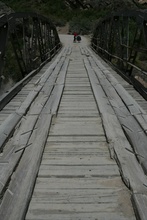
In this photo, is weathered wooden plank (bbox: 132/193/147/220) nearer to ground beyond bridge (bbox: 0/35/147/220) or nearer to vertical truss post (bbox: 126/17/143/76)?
ground beyond bridge (bbox: 0/35/147/220)

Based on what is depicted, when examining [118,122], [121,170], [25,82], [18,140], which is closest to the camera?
[121,170]

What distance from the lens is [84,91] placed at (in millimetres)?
6191

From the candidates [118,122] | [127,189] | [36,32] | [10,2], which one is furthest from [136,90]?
[10,2]

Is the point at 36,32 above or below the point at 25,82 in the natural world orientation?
above

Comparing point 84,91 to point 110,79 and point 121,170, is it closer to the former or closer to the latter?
point 110,79

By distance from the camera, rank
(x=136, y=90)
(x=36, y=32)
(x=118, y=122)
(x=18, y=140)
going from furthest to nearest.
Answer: (x=36, y=32)
(x=136, y=90)
(x=118, y=122)
(x=18, y=140)

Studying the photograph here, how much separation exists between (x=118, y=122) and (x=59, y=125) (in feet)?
2.60

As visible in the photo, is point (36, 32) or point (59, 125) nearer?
point (59, 125)

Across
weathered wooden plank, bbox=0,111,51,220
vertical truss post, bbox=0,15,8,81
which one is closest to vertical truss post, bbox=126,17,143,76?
vertical truss post, bbox=0,15,8,81

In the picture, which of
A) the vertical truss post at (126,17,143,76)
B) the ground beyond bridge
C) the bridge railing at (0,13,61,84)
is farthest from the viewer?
the vertical truss post at (126,17,143,76)

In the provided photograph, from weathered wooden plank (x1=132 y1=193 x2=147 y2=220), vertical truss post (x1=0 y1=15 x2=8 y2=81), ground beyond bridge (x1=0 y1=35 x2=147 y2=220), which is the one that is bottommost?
ground beyond bridge (x1=0 y1=35 x2=147 y2=220)

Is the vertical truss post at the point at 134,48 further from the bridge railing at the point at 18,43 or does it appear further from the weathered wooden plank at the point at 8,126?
the weathered wooden plank at the point at 8,126

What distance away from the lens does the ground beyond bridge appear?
2.35 m

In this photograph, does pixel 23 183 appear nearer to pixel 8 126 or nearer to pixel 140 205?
pixel 140 205
